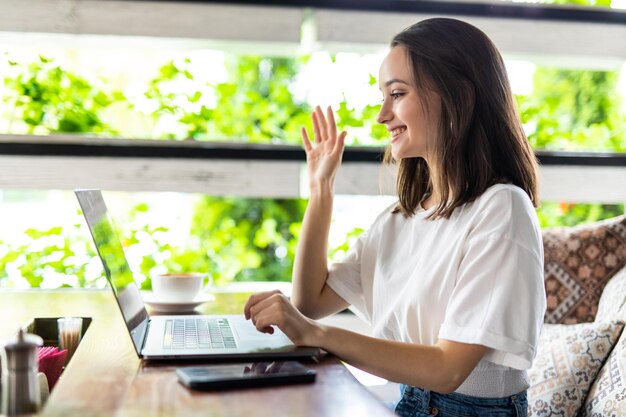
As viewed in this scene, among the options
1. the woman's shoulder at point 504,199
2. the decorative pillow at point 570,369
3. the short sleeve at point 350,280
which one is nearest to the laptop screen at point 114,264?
the short sleeve at point 350,280

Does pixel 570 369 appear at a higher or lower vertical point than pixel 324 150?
lower

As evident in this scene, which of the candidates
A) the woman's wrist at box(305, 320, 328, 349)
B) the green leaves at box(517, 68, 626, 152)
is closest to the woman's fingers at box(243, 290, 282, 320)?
the woman's wrist at box(305, 320, 328, 349)

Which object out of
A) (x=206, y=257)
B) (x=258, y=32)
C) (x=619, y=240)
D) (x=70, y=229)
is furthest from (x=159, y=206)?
(x=619, y=240)

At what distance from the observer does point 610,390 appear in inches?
68.8

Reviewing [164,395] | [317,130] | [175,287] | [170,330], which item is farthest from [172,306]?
[164,395]

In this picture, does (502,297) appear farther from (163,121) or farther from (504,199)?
(163,121)

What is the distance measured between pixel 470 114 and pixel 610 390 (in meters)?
0.73

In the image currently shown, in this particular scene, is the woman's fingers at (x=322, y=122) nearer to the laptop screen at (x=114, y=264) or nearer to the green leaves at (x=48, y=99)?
the laptop screen at (x=114, y=264)

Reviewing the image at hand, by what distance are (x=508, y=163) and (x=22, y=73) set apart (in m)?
1.74

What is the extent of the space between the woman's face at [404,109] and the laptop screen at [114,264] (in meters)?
0.63

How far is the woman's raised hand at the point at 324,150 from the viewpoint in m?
1.92

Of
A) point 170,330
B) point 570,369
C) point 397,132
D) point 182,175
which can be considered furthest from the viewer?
point 182,175

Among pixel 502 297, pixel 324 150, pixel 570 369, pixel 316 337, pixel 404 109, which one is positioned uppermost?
pixel 404 109

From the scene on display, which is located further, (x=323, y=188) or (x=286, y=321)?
(x=323, y=188)
